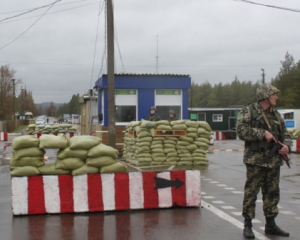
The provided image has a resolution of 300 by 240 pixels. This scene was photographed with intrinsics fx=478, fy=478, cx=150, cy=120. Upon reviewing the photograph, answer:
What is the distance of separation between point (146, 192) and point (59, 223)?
1582mm

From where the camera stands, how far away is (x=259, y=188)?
6.41 m

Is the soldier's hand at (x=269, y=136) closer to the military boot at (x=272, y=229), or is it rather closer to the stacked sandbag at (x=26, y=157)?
the military boot at (x=272, y=229)

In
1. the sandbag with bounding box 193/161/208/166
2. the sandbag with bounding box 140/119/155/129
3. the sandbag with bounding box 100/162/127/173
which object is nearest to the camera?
the sandbag with bounding box 100/162/127/173

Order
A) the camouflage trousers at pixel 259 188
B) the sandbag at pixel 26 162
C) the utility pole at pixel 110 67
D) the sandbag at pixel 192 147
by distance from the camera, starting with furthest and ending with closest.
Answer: the utility pole at pixel 110 67, the sandbag at pixel 192 147, the sandbag at pixel 26 162, the camouflage trousers at pixel 259 188

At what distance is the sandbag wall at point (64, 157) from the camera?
7.94 meters

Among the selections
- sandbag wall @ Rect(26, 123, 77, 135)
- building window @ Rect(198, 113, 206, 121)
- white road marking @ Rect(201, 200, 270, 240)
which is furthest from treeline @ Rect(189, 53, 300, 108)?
white road marking @ Rect(201, 200, 270, 240)

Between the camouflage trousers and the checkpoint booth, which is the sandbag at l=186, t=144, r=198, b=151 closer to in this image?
the checkpoint booth

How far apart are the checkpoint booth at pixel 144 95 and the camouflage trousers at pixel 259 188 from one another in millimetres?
14964

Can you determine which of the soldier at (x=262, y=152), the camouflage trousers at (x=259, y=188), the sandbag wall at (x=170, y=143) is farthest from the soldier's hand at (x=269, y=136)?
the sandbag wall at (x=170, y=143)

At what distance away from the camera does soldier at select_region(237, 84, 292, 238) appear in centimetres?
632

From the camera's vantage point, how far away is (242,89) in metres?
132

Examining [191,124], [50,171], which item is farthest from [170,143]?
[50,171]

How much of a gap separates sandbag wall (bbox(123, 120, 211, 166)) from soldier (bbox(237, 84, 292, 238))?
8.66 meters

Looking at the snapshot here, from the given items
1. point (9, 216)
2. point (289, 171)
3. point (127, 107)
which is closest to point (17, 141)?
point (9, 216)
